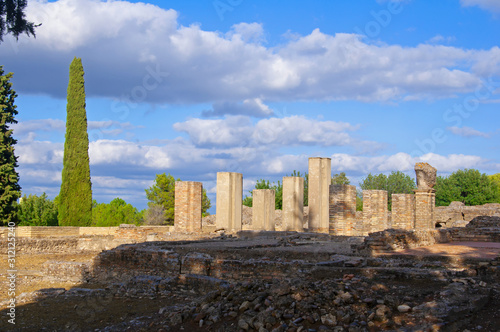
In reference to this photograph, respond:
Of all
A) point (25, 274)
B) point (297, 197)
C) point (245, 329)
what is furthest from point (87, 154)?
point (245, 329)

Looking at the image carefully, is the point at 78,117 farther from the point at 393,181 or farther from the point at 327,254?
the point at 393,181

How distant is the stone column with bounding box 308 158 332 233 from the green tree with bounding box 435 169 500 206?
29584 millimetres

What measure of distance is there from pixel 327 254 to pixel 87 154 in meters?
20.8

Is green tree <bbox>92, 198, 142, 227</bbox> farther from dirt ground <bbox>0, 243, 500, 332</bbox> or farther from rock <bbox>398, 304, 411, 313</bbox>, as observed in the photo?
rock <bbox>398, 304, 411, 313</bbox>

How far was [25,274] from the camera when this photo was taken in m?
13.4

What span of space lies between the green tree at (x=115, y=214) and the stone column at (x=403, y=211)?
19042mm

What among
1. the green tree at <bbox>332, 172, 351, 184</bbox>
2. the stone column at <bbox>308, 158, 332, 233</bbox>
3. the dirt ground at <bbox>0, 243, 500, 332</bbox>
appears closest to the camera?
the dirt ground at <bbox>0, 243, 500, 332</bbox>

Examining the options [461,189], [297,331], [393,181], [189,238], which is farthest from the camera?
[393,181]

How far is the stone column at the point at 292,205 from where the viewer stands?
23547 millimetres

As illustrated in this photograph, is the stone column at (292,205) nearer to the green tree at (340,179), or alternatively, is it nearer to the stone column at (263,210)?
the stone column at (263,210)

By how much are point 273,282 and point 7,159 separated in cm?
2343

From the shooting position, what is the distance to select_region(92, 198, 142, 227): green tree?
116 feet

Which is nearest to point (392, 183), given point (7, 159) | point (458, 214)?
point (458, 214)

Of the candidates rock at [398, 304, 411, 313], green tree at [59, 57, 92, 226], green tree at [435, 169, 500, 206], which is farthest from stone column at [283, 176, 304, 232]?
green tree at [435, 169, 500, 206]
